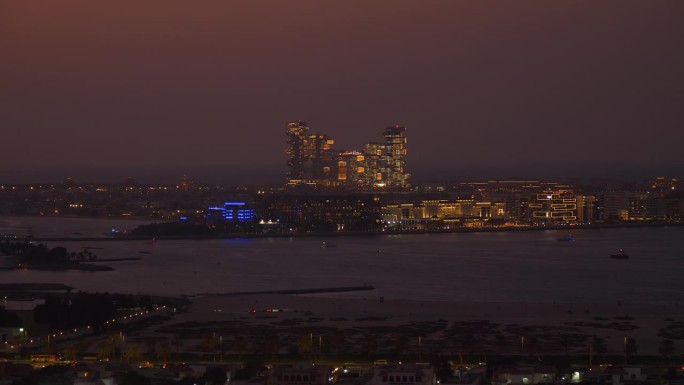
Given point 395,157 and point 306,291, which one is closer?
point 306,291

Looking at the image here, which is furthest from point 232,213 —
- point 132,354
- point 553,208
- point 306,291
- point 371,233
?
point 132,354

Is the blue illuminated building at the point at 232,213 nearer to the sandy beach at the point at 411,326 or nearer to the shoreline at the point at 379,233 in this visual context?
the shoreline at the point at 379,233

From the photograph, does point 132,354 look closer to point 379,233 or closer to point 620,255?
point 620,255

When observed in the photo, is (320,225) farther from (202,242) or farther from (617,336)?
(617,336)

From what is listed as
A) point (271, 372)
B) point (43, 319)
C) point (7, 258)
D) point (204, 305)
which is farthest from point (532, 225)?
point (271, 372)

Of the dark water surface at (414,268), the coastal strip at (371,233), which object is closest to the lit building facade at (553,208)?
the coastal strip at (371,233)

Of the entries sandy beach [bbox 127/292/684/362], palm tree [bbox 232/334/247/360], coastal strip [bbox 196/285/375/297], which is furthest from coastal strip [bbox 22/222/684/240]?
palm tree [bbox 232/334/247/360]
